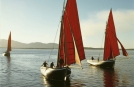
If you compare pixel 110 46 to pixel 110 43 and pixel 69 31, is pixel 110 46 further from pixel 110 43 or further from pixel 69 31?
pixel 69 31

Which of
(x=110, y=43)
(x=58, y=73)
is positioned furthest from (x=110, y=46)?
(x=58, y=73)

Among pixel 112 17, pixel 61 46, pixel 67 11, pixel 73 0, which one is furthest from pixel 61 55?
pixel 112 17

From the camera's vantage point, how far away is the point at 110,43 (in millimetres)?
48906

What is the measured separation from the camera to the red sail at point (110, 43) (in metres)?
48.8

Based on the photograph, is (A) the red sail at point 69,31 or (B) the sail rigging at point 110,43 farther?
(B) the sail rigging at point 110,43

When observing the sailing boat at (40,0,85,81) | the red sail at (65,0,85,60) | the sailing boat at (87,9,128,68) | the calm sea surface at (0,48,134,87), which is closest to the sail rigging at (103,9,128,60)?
the sailing boat at (87,9,128,68)

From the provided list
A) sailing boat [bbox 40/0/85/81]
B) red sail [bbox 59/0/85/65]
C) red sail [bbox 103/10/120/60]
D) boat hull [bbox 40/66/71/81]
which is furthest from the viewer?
red sail [bbox 103/10/120/60]

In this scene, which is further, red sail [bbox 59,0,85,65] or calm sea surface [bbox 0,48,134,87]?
red sail [bbox 59,0,85,65]

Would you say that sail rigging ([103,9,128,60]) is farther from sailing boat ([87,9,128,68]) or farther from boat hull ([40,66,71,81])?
boat hull ([40,66,71,81])

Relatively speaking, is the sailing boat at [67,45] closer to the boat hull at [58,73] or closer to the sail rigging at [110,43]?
the boat hull at [58,73]

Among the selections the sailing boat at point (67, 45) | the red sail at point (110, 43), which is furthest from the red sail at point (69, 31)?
the red sail at point (110, 43)

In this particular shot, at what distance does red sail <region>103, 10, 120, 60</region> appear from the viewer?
4875 centimetres

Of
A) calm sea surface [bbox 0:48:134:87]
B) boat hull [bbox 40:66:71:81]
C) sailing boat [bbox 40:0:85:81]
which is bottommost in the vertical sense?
calm sea surface [bbox 0:48:134:87]

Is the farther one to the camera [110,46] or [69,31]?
[110,46]
